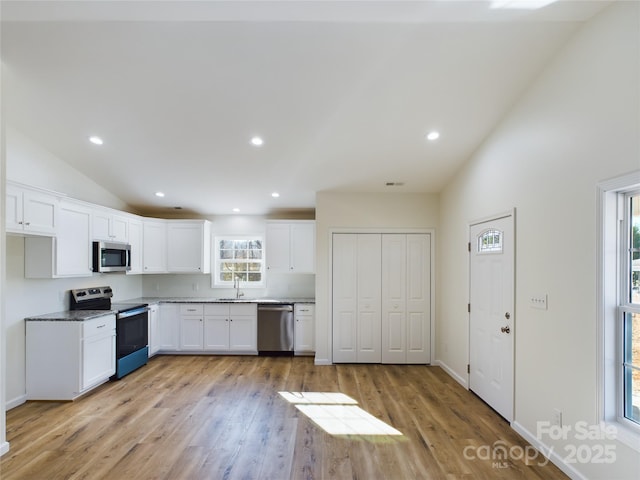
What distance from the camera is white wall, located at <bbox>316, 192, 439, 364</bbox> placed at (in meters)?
4.90

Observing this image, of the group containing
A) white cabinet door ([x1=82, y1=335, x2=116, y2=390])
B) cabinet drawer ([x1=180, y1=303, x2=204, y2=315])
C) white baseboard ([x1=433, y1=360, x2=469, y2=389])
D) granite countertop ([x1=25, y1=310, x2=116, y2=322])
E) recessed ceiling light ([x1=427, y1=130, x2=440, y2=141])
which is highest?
recessed ceiling light ([x1=427, y1=130, x2=440, y2=141])

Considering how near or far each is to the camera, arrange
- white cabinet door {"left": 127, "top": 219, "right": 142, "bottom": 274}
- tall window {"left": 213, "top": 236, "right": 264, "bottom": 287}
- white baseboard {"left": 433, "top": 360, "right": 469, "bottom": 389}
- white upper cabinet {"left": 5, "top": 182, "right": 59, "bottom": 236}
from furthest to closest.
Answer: tall window {"left": 213, "top": 236, "right": 264, "bottom": 287}, white cabinet door {"left": 127, "top": 219, "right": 142, "bottom": 274}, white baseboard {"left": 433, "top": 360, "right": 469, "bottom": 389}, white upper cabinet {"left": 5, "top": 182, "right": 59, "bottom": 236}

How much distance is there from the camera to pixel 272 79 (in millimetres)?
2879

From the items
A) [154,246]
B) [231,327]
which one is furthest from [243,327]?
[154,246]

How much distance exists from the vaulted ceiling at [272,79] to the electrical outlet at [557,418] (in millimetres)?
2667

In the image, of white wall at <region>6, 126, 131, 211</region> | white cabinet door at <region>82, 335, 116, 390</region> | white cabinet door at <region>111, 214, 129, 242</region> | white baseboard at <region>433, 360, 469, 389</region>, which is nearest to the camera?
white wall at <region>6, 126, 131, 211</region>

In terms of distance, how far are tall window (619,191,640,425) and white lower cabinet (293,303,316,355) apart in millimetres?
3827

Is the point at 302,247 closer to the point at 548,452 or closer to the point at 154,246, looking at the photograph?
the point at 154,246

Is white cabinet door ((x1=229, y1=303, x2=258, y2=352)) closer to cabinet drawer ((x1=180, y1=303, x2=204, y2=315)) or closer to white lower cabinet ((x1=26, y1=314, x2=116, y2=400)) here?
cabinet drawer ((x1=180, y1=303, x2=204, y2=315))

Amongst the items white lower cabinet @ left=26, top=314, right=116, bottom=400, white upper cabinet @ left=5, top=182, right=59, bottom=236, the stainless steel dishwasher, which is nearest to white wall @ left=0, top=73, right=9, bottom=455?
white upper cabinet @ left=5, top=182, right=59, bottom=236

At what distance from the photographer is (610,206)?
210 cm

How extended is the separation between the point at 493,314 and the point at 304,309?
2.81 meters

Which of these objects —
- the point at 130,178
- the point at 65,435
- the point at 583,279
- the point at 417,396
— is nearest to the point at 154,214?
the point at 130,178

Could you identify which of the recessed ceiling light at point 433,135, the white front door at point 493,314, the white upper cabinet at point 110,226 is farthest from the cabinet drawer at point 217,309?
the recessed ceiling light at point 433,135
